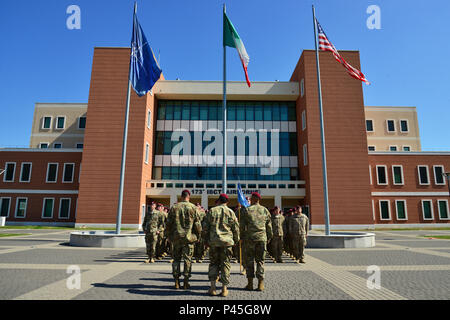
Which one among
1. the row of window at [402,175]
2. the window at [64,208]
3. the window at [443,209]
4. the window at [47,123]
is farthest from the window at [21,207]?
the window at [443,209]

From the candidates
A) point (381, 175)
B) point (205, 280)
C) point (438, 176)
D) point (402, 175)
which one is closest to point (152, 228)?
point (205, 280)

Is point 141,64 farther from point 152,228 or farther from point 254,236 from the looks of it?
point 254,236

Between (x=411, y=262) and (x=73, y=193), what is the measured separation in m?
31.3

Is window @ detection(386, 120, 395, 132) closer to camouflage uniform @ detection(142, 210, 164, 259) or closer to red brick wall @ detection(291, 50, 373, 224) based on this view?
red brick wall @ detection(291, 50, 373, 224)

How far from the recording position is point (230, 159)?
104 ft

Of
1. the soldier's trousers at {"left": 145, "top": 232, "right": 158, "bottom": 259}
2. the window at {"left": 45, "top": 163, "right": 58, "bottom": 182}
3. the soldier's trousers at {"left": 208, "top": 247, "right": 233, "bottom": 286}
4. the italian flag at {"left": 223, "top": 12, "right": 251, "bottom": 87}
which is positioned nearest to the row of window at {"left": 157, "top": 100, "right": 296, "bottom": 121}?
the window at {"left": 45, "top": 163, "right": 58, "bottom": 182}

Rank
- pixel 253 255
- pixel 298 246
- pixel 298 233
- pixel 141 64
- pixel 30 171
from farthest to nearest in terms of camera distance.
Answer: pixel 30 171 → pixel 141 64 → pixel 298 233 → pixel 298 246 → pixel 253 255

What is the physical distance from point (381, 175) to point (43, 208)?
3727 cm

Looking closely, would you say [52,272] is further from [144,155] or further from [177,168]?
[177,168]

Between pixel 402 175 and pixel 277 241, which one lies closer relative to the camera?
pixel 277 241

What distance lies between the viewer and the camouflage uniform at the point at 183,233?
225 inches

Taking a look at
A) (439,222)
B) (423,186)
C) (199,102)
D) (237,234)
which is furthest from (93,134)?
(439,222)

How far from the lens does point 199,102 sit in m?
33.8

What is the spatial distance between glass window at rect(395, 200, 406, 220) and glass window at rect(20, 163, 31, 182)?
133 ft
